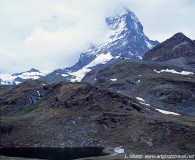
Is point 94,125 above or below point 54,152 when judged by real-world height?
above

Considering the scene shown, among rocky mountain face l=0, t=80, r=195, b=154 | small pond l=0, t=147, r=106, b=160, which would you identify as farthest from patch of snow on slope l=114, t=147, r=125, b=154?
small pond l=0, t=147, r=106, b=160

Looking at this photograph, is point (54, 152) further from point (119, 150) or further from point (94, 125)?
point (94, 125)

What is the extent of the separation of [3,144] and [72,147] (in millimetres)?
22285

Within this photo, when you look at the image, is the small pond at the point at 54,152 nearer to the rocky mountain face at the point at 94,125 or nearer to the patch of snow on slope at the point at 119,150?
the patch of snow on slope at the point at 119,150

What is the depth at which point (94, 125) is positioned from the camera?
15112cm

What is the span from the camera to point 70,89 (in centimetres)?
18512

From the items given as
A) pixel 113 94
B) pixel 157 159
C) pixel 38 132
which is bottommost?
pixel 157 159

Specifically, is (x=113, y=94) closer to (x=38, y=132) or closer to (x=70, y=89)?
(x=70, y=89)

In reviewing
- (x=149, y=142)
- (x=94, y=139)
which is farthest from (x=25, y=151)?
(x=149, y=142)

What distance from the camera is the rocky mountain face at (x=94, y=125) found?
431ft

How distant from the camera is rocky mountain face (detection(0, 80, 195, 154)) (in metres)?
132

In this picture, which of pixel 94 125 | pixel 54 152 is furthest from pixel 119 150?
pixel 94 125

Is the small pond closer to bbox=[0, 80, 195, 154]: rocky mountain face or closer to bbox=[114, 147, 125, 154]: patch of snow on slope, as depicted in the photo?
bbox=[114, 147, 125, 154]: patch of snow on slope

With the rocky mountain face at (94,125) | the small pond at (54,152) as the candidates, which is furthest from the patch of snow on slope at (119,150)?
the small pond at (54,152)
